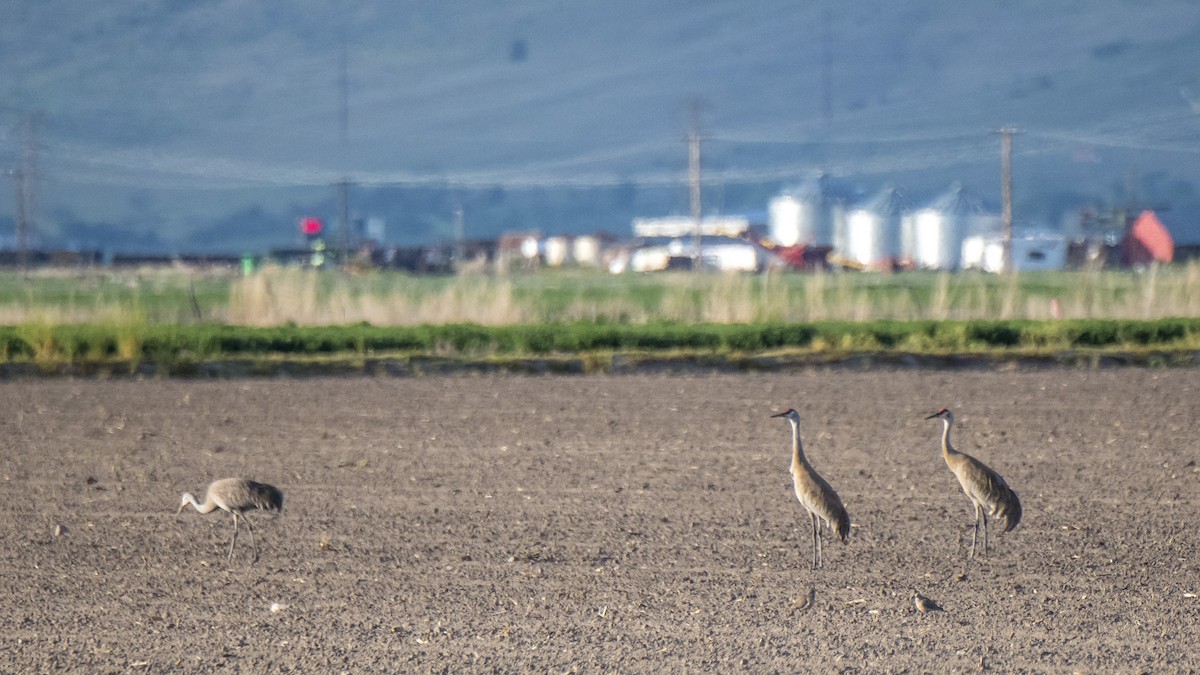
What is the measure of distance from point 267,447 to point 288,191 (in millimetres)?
125554

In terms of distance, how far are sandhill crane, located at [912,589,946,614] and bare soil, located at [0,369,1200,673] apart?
8 cm

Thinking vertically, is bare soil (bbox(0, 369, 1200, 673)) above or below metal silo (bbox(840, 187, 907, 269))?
below

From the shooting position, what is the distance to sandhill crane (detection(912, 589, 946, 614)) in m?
7.79

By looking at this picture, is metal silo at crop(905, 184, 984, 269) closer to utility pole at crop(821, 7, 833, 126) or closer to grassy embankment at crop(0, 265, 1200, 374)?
grassy embankment at crop(0, 265, 1200, 374)

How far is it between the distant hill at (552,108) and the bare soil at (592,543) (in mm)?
106220

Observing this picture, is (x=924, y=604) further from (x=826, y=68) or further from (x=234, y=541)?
(x=826, y=68)

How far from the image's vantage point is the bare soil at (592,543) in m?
7.19

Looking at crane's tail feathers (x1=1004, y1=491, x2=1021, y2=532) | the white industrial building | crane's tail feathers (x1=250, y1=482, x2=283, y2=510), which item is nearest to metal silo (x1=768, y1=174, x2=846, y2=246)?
the white industrial building

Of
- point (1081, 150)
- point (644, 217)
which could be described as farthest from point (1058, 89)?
point (644, 217)

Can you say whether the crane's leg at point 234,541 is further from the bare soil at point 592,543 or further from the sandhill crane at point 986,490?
the sandhill crane at point 986,490

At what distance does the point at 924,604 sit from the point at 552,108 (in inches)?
5924

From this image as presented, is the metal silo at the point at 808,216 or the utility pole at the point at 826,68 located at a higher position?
the utility pole at the point at 826,68

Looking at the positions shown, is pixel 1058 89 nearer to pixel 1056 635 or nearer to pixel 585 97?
pixel 585 97

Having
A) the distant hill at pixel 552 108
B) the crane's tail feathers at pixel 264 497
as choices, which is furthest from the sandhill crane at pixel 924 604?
the distant hill at pixel 552 108
